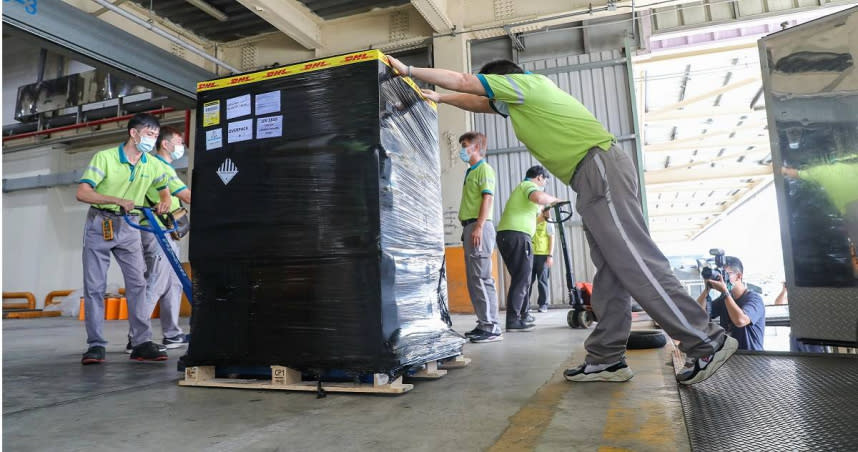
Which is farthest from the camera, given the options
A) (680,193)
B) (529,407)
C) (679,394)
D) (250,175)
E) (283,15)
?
(680,193)

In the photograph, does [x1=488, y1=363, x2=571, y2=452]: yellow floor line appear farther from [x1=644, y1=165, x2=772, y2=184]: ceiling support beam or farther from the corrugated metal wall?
[x1=644, y1=165, x2=772, y2=184]: ceiling support beam

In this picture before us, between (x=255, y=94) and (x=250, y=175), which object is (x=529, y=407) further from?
(x=255, y=94)

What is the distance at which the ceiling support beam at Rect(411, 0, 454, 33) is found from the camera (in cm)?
948

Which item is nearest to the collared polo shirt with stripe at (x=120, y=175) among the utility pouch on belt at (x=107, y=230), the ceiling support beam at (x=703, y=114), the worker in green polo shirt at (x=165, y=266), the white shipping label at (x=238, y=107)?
the utility pouch on belt at (x=107, y=230)

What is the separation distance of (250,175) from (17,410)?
1.50m

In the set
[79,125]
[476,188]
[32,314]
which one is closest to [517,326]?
[476,188]

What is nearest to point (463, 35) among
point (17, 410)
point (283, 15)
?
point (283, 15)

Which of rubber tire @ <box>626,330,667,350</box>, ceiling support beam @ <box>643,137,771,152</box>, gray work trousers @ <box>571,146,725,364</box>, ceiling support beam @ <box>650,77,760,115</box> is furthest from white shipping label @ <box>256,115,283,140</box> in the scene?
ceiling support beam @ <box>643,137,771,152</box>

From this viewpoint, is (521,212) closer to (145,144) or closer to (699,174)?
(145,144)

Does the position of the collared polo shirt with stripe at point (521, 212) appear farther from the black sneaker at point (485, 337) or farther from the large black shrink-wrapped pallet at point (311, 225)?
the large black shrink-wrapped pallet at point (311, 225)

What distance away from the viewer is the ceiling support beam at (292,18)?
372 inches

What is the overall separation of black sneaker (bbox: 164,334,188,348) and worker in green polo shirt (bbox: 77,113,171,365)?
604mm

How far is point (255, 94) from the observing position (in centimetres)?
297

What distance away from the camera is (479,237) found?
4707 millimetres
